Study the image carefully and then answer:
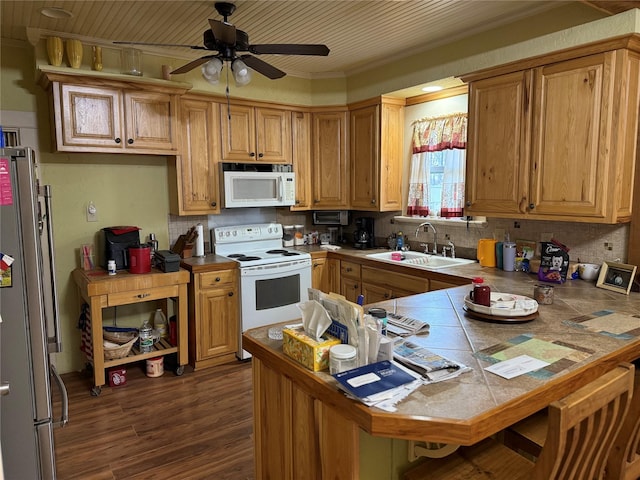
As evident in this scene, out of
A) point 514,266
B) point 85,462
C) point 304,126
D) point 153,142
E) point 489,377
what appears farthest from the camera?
point 304,126

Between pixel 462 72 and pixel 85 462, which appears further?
pixel 462 72

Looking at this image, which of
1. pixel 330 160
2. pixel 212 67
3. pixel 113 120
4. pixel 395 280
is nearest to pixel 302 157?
pixel 330 160

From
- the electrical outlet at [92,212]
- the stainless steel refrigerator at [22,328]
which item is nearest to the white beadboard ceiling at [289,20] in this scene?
the electrical outlet at [92,212]

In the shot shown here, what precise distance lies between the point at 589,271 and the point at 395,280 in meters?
1.35

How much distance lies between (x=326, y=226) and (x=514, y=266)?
222 cm

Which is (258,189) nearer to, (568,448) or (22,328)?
(22,328)

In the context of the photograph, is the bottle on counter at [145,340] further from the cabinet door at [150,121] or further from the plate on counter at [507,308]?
the plate on counter at [507,308]

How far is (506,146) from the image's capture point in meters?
3.02

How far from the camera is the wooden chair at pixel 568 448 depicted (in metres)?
1.15

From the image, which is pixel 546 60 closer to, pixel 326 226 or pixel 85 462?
pixel 326 226

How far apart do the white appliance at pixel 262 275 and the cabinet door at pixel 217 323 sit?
82mm

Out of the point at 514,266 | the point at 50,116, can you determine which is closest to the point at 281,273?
the point at 514,266

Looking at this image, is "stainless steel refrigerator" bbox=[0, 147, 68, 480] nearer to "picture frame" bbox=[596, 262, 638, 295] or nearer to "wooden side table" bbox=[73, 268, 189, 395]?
"wooden side table" bbox=[73, 268, 189, 395]

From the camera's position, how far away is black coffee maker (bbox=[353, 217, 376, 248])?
4449 millimetres
